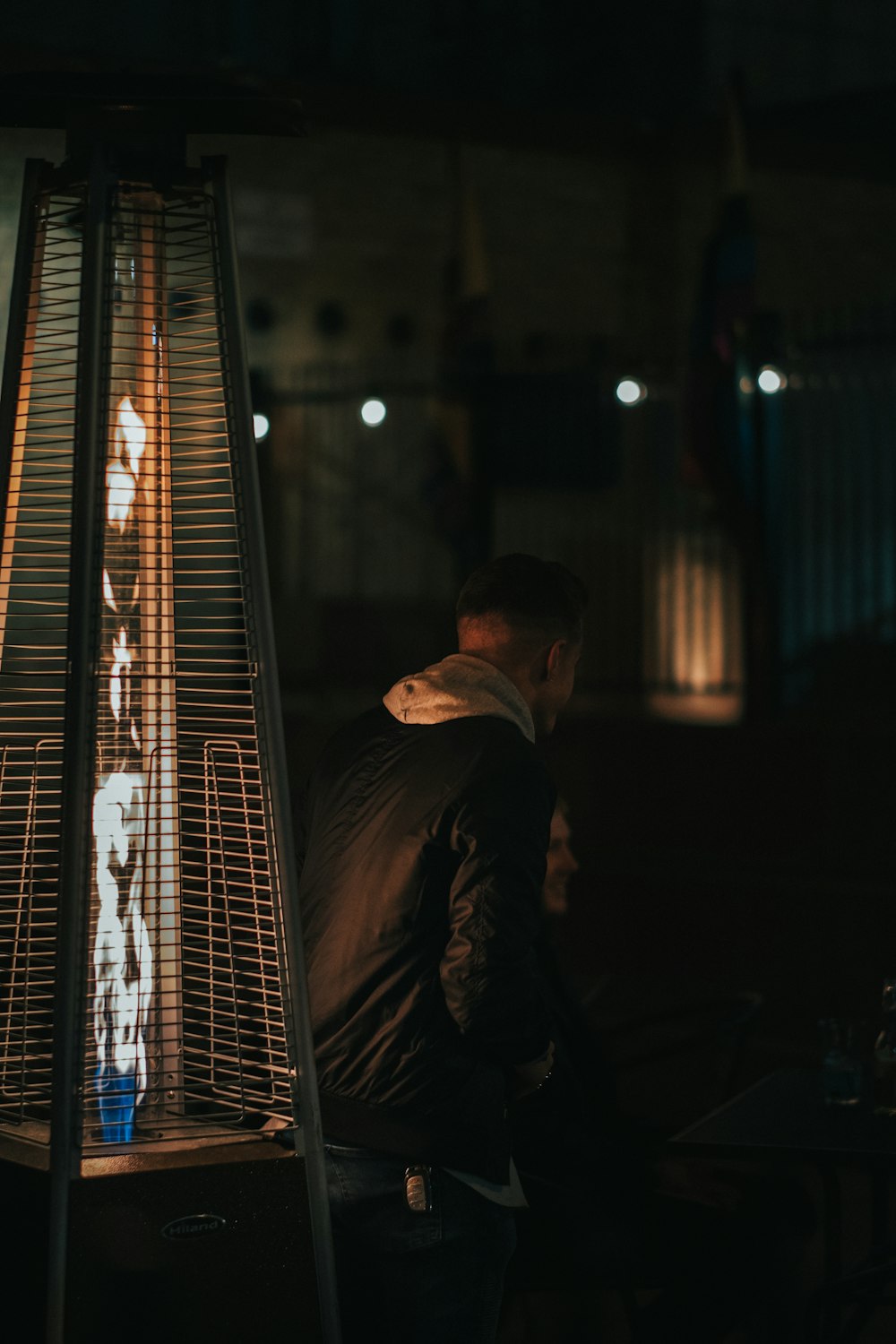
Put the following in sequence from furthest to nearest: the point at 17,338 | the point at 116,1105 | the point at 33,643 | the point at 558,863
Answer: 1. the point at 558,863
2. the point at 33,643
3. the point at 17,338
4. the point at 116,1105

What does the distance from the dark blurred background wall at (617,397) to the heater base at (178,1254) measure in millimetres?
4615

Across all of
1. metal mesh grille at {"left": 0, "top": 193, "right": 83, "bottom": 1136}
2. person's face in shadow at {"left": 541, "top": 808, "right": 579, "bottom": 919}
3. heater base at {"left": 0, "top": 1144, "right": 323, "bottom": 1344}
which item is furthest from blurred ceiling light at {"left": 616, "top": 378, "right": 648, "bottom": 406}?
heater base at {"left": 0, "top": 1144, "right": 323, "bottom": 1344}

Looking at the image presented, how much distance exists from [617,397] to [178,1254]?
7488 millimetres

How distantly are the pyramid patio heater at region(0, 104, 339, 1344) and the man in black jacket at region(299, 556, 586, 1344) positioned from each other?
0.12 metres

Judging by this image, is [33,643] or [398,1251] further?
[33,643]

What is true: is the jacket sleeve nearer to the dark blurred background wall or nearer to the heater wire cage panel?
the heater wire cage panel

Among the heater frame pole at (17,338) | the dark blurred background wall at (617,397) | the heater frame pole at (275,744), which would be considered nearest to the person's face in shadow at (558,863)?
the heater frame pole at (275,744)

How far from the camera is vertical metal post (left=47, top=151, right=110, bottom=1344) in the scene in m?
2.12

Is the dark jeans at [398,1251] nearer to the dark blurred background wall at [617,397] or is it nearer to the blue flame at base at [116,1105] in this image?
the blue flame at base at [116,1105]

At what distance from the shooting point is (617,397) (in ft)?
30.0

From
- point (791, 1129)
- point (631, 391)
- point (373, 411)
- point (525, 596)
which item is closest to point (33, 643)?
point (525, 596)

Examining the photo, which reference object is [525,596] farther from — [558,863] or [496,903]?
[558,863]

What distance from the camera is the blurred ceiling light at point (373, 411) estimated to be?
10039mm

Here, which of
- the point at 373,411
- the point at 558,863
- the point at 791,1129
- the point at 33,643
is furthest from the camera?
the point at 373,411
